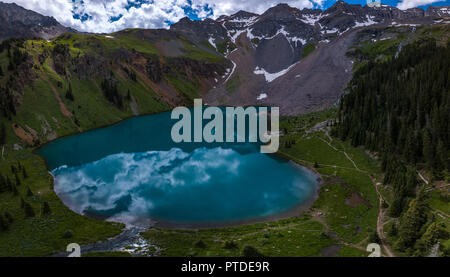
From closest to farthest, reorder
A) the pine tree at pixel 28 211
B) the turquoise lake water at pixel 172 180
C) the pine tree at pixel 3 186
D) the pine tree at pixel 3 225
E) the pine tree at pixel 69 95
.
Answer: the pine tree at pixel 3 225, the pine tree at pixel 28 211, the turquoise lake water at pixel 172 180, the pine tree at pixel 3 186, the pine tree at pixel 69 95

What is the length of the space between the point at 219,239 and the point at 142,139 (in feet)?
222

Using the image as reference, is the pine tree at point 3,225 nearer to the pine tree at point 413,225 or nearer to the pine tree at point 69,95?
the pine tree at point 413,225

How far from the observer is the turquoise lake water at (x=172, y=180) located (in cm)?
4869

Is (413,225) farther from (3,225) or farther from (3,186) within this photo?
(3,186)

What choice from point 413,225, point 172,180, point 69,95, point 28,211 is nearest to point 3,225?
point 28,211

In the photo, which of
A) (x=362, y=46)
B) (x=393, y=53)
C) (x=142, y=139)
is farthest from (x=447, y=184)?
(x=362, y=46)

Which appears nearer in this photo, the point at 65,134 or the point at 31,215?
the point at 31,215

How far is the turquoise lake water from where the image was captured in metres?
48.7

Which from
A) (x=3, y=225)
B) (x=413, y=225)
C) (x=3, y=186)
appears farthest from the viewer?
(x=3, y=186)

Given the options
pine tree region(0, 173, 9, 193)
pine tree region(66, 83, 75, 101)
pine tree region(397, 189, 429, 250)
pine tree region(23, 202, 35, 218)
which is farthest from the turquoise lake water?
pine tree region(66, 83, 75, 101)

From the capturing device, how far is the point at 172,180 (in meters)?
61.8

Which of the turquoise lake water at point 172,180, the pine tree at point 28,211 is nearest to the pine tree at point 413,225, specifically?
the turquoise lake water at point 172,180

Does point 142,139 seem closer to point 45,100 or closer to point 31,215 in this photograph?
point 45,100
